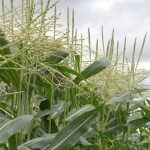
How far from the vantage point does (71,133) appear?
2881 millimetres

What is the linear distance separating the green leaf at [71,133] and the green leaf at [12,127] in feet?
1.28

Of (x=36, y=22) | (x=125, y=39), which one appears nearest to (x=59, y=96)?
(x=125, y=39)

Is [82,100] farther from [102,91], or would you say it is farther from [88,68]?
[88,68]

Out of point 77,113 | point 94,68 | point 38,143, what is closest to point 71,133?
point 38,143

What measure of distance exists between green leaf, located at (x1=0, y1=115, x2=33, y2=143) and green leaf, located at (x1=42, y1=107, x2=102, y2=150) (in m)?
0.39

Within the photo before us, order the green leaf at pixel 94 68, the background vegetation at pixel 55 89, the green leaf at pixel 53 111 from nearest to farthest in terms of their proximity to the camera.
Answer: the background vegetation at pixel 55 89 < the green leaf at pixel 53 111 < the green leaf at pixel 94 68

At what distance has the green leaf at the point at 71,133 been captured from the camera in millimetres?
2834

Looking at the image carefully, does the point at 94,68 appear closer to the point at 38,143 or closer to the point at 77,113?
the point at 77,113

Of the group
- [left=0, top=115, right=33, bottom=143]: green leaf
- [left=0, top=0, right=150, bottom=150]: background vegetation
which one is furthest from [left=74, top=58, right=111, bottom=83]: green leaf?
[left=0, top=115, right=33, bottom=143]: green leaf

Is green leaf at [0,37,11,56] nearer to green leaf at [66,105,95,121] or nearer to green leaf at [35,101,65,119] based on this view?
green leaf at [35,101,65,119]

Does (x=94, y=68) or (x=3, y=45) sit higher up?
(x=3, y=45)

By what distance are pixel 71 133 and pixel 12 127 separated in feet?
1.79

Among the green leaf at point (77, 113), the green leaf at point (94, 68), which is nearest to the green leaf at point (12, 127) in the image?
the green leaf at point (77, 113)

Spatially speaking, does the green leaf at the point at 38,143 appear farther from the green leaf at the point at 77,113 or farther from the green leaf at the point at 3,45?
the green leaf at the point at 3,45
